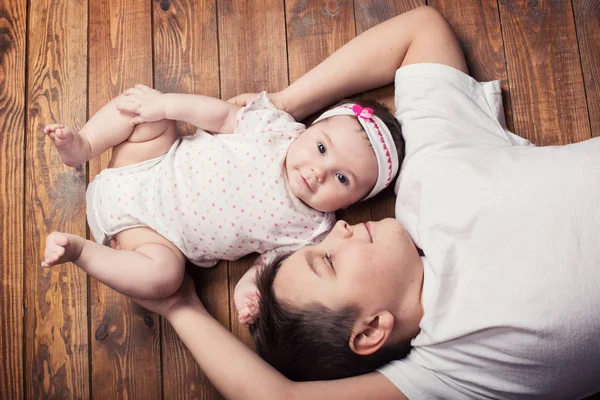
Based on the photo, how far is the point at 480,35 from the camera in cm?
125

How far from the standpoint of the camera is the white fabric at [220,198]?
107cm

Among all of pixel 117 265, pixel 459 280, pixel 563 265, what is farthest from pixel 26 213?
pixel 563 265

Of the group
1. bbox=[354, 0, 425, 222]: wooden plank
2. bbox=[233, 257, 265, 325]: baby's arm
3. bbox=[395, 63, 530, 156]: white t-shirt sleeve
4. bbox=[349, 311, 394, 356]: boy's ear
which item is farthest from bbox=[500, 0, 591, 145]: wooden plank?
bbox=[233, 257, 265, 325]: baby's arm

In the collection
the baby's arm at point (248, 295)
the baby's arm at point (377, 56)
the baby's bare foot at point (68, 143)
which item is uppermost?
the baby's arm at point (377, 56)

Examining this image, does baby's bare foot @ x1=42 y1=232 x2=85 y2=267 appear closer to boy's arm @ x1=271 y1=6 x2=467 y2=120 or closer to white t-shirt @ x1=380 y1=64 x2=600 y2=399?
boy's arm @ x1=271 y1=6 x2=467 y2=120

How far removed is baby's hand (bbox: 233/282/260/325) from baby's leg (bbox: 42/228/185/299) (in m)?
0.15

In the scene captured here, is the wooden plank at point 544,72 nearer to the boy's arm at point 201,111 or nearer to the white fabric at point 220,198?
the white fabric at point 220,198

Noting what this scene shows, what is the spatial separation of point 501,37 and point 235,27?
28.6 inches

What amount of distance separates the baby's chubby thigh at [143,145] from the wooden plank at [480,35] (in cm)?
80

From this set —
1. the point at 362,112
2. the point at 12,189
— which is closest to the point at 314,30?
the point at 362,112

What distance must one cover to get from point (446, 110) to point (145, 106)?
27.8 inches

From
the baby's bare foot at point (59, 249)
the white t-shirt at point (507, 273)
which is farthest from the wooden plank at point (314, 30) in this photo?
the baby's bare foot at point (59, 249)

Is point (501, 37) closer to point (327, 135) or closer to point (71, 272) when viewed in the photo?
point (327, 135)

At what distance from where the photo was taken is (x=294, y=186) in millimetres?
1059
